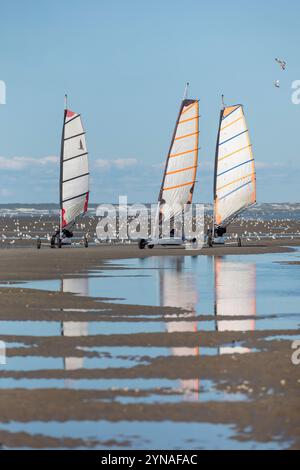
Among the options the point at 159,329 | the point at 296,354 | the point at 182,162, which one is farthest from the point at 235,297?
the point at 182,162

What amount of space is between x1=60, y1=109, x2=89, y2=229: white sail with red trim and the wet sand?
3822 cm

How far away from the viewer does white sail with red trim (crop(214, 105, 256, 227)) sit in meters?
60.9

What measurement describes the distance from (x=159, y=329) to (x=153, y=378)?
5137 mm

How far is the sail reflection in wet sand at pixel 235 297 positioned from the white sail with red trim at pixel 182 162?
19.0m

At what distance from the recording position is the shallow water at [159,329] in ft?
33.7

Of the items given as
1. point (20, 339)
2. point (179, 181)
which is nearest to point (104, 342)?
point (20, 339)

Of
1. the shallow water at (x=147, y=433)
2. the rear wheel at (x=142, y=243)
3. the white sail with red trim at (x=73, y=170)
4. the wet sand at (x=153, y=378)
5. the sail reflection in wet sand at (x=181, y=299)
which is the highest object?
the white sail with red trim at (x=73, y=170)

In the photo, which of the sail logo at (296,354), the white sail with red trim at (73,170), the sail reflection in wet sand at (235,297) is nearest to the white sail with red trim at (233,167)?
the white sail with red trim at (73,170)

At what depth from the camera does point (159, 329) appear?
714 inches

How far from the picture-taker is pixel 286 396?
39.2 feet

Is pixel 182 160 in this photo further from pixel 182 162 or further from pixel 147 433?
pixel 147 433

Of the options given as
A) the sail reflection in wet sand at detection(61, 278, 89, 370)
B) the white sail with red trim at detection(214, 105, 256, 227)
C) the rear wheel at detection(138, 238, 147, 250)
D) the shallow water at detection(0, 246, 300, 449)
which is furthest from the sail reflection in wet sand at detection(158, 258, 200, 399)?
the white sail with red trim at detection(214, 105, 256, 227)

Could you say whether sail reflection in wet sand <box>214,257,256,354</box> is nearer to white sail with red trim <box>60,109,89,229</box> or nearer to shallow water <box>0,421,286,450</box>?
shallow water <box>0,421,286,450</box>

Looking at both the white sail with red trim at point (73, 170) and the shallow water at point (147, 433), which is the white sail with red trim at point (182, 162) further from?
the shallow water at point (147, 433)
